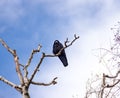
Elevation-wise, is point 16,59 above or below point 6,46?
below

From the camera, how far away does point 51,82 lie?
6.50 meters

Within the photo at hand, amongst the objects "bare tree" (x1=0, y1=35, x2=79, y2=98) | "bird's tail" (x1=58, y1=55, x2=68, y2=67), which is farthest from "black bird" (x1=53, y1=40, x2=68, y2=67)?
"bare tree" (x1=0, y1=35, x2=79, y2=98)

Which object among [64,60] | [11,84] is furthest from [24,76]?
[64,60]

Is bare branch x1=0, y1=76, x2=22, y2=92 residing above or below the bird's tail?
below

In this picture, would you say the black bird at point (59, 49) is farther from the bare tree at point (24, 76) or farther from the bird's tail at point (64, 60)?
the bare tree at point (24, 76)

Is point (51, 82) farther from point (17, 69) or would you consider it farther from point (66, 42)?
point (66, 42)

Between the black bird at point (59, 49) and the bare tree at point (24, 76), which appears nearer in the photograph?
the bare tree at point (24, 76)

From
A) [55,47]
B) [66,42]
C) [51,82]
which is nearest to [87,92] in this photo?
[55,47]

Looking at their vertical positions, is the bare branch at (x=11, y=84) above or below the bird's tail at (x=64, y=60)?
below

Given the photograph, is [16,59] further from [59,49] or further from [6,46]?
[59,49]

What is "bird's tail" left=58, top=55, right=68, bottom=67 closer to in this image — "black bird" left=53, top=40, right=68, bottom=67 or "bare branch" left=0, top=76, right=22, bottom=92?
"black bird" left=53, top=40, right=68, bottom=67

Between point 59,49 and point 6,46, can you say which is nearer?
point 6,46

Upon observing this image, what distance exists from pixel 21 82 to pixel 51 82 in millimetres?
637

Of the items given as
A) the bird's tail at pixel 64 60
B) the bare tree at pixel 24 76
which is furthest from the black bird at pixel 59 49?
the bare tree at pixel 24 76
